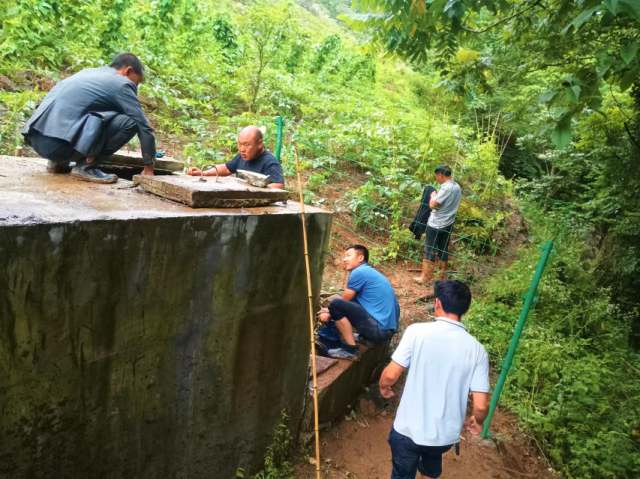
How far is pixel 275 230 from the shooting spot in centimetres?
297

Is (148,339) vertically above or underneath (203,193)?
underneath

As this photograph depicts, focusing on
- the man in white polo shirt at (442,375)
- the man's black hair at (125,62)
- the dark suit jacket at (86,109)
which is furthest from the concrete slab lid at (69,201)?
the man in white polo shirt at (442,375)

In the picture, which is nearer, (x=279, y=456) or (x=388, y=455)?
(x=279, y=456)

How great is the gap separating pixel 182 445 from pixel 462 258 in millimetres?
5765

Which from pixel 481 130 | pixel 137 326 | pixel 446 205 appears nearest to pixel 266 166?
pixel 137 326

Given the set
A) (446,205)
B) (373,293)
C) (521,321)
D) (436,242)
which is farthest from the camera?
(436,242)

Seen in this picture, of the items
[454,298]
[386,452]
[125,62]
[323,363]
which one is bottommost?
[386,452]

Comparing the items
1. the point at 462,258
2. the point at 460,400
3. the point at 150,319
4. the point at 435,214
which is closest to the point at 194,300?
the point at 150,319

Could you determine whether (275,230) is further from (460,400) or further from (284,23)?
(284,23)

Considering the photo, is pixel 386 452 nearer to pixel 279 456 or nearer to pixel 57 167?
pixel 279 456

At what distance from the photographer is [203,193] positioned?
2582 mm

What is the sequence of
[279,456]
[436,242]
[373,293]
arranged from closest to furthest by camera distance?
[279,456] → [373,293] → [436,242]

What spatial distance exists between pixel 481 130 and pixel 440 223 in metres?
6.68

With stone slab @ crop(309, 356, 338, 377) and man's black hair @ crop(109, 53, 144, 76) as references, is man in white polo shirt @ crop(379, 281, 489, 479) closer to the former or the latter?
stone slab @ crop(309, 356, 338, 377)
